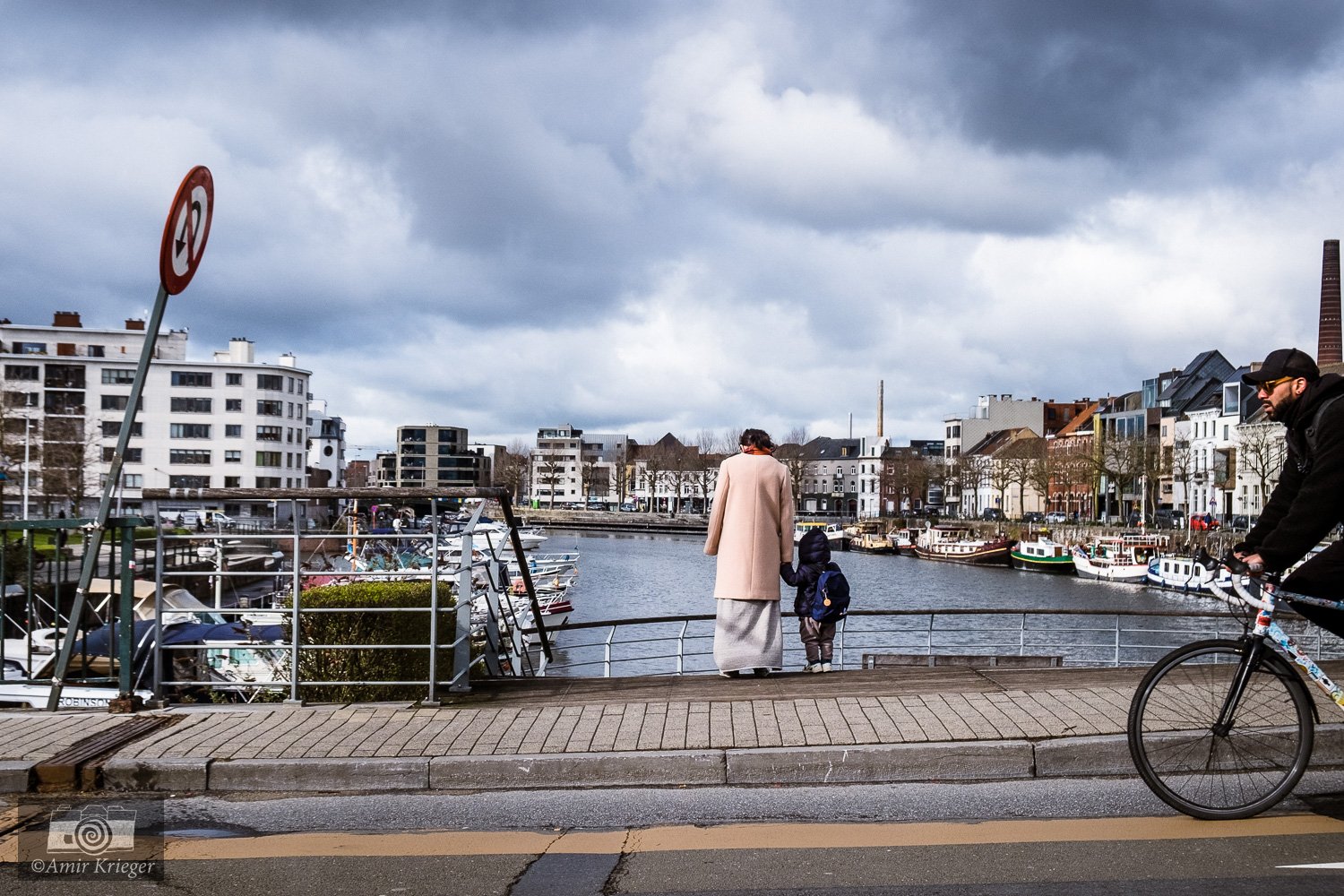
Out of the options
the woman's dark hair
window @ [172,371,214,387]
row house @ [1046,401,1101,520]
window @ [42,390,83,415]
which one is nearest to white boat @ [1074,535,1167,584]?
row house @ [1046,401,1101,520]

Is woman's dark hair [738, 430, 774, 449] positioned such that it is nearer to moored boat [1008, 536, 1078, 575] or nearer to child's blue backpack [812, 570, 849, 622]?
child's blue backpack [812, 570, 849, 622]

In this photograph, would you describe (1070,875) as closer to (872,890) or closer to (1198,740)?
(872,890)

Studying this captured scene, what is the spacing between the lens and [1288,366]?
18.2 ft

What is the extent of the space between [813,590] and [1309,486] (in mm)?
6763

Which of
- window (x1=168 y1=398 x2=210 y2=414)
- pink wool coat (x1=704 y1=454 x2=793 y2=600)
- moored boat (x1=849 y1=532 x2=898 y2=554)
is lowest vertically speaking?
moored boat (x1=849 y1=532 x2=898 y2=554)

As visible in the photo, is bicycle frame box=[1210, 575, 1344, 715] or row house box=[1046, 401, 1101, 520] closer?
bicycle frame box=[1210, 575, 1344, 715]

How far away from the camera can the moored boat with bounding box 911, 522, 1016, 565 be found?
8731cm

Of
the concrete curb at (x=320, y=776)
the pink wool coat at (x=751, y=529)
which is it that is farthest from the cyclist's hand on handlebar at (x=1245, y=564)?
the pink wool coat at (x=751, y=529)

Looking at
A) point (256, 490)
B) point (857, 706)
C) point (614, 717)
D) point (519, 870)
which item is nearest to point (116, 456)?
point (256, 490)

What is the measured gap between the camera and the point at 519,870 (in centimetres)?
485

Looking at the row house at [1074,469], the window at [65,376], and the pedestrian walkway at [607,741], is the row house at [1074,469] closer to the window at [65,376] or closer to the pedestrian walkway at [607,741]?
the window at [65,376]

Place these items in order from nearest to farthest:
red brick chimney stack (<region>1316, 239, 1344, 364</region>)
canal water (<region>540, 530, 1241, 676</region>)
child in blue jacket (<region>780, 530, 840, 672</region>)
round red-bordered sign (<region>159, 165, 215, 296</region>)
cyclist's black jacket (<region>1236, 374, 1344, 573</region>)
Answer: cyclist's black jacket (<region>1236, 374, 1344, 573</region>) < round red-bordered sign (<region>159, 165, 215, 296</region>) < child in blue jacket (<region>780, 530, 840, 672</region>) < canal water (<region>540, 530, 1241, 676</region>) < red brick chimney stack (<region>1316, 239, 1344, 364</region>)

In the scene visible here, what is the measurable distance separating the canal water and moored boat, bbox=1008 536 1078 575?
1.61 meters

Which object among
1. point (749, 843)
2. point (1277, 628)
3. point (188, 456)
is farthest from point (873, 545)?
point (749, 843)
